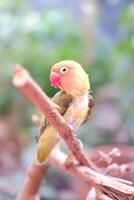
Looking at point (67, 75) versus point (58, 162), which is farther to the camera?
point (58, 162)

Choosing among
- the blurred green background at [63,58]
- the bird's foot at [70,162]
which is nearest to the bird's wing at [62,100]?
the bird's foot at [70,162]

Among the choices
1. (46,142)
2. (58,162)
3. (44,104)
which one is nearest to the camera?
(44,104)

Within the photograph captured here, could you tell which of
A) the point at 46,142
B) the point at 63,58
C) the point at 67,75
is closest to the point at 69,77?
the point at 67,75

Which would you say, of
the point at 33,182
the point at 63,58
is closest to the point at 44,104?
the point at 33,182

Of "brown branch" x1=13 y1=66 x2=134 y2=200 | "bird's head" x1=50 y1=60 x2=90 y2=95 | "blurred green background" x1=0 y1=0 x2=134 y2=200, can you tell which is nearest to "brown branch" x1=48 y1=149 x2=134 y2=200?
"brown branch" x1=13 y1=66 x2=134 y2=200

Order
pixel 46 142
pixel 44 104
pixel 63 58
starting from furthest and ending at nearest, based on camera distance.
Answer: pixel 63 58
pixel 46 142
pixel 44 104

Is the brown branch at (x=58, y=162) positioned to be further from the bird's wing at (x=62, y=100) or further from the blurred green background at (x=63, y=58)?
the blurred green background at (x=63, y=58)

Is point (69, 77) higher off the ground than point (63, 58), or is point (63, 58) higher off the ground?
point (63, 58)

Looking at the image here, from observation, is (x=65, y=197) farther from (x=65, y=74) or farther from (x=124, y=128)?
(x=65, y=74)

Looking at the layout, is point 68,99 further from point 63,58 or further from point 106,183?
point 63,58
